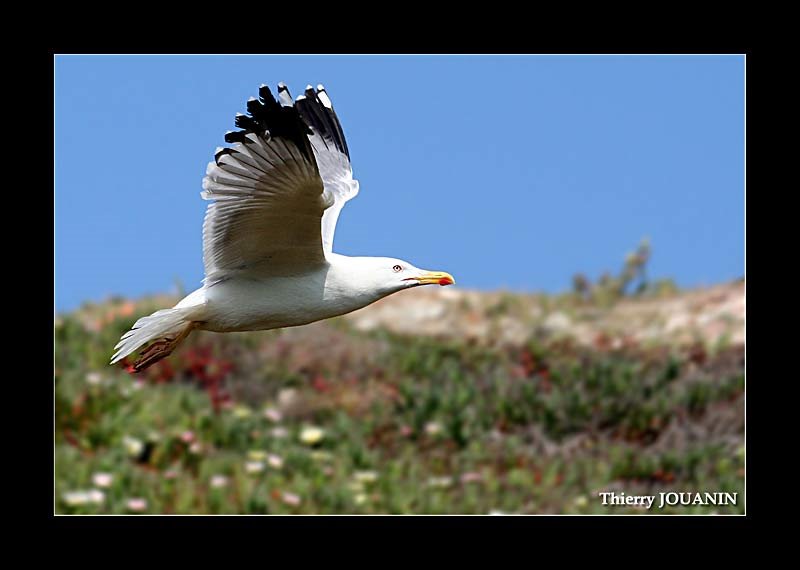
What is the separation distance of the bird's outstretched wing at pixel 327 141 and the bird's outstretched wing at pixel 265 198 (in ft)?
3.16

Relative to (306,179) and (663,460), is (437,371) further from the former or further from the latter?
(306,179)

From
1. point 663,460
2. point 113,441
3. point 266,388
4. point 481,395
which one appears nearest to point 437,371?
point 481,395

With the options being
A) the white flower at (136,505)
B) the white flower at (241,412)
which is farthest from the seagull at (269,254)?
the white flower at (241,412)

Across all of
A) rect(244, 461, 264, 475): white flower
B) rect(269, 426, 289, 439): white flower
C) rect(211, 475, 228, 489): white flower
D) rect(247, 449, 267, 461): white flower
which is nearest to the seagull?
rect(211, 475, 228, 489): white flower

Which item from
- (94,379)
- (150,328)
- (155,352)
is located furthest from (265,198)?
(94,379)

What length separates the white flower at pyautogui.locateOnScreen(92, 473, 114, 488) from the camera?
8.73m

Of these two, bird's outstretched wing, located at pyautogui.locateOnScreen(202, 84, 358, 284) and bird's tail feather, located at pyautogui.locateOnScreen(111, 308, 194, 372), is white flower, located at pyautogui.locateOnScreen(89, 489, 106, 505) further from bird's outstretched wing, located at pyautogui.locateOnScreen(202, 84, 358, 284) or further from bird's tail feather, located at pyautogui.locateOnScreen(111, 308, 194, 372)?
bird's outstretched wing, located at pyautogui.locateOnScreen(202, 84, 358, 284)

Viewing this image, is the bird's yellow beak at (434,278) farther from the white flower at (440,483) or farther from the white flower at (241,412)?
the white flower at (241,412)

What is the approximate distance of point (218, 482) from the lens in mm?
9000

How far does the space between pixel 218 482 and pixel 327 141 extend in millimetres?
3258

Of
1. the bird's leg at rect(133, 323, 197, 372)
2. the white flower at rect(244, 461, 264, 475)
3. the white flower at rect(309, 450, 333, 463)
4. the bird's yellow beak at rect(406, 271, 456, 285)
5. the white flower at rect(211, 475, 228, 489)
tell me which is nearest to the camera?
the bird's yellow beak at rect(406, 271, 456, 285)

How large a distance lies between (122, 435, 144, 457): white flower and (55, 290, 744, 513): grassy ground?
1cm

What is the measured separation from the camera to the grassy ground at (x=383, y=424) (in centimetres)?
916

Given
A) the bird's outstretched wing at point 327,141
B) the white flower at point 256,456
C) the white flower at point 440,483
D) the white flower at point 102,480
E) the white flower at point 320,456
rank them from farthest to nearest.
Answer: the white flower at point 320,456 < the white flower at point 256,456 < the white flower at point 440,483 < the white flower at point 102,480 < the bird's outstretched wing at point 327,141
